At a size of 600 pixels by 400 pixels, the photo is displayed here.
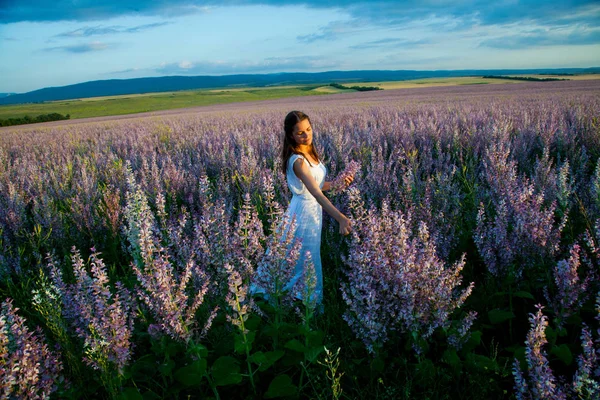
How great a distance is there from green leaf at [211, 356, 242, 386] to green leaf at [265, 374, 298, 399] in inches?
6.7

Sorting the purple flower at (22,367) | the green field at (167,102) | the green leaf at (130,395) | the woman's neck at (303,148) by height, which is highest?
the green field at (167,102)

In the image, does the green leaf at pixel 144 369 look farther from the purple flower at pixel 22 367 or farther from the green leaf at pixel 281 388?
the green leaf at pixel 281 388

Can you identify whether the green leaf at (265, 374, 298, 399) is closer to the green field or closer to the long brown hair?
the long brown hair

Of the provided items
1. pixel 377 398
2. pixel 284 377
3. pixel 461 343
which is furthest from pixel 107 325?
pixel 461 343

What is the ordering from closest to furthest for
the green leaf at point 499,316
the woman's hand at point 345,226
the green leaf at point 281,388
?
the green leaf at point 281,388 → the green leaf at point 499,316 → the woman's hand at point 345,226

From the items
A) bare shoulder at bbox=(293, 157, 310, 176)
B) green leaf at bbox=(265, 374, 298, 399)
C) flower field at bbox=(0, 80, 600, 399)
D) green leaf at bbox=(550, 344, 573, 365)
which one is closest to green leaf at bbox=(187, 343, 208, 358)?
flower field at bbox=(0, 80, 600, 399)

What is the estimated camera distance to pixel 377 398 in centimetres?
202

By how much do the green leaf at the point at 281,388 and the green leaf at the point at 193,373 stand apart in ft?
1.13

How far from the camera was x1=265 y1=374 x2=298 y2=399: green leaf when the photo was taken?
6.12ft

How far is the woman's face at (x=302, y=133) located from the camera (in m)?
3.38

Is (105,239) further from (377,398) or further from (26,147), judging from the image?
(26,147)

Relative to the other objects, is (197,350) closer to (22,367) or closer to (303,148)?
(22,367)

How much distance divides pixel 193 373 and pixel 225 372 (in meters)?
0.16

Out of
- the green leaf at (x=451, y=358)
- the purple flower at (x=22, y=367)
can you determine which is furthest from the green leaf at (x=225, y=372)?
the green leaf at (x=451, y=358)
